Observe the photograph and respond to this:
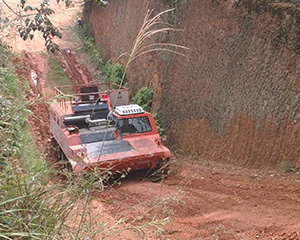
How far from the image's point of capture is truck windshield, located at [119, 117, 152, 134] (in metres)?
11.0

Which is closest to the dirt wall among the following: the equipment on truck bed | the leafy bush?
the equipment on truck bed

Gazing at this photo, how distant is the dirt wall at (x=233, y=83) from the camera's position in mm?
9281

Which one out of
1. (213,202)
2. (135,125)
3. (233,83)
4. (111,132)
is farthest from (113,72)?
(213,202)

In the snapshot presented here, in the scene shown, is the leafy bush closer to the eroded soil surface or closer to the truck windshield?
the truck windshield

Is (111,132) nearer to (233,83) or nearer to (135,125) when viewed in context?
(135,125)

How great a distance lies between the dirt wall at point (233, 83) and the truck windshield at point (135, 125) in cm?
186

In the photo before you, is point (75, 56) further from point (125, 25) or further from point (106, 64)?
point (125, 25)

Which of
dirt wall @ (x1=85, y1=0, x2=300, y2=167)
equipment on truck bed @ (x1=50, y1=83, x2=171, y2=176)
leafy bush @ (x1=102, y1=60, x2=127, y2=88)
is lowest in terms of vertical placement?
leafy bush @ (x1=102, y1=60, x2=127, y2=88)

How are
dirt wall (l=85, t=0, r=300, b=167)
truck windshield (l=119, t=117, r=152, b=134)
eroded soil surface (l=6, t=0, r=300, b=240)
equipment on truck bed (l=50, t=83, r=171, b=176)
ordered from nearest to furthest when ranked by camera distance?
eroded soil surface (l=6, t=0, r=300, b=240) → dirt wall (l=85, t=0, r=300, b=167) → equipment on truck bed (l=50, t=83, r=171, b=176) → truck windshield (l=119, t=117, r=152, b=134)

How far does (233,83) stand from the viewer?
10891 mm

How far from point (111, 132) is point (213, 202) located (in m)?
3.93

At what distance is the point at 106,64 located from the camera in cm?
2147

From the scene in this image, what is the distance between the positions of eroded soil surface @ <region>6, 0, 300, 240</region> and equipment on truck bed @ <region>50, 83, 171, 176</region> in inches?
27.8

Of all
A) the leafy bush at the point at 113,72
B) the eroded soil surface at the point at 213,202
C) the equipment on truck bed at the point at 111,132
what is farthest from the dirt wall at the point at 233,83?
the leafy bush at the point at 113,72
